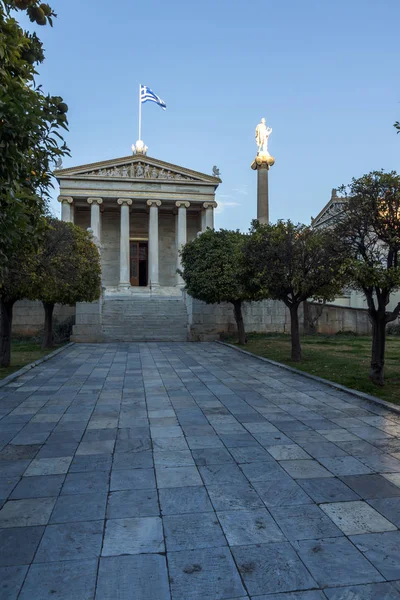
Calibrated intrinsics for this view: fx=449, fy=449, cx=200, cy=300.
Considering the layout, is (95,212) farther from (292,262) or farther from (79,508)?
(79,508)

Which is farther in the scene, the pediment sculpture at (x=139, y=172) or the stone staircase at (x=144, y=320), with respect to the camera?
the pediment sculpture at (x=139, y=172)

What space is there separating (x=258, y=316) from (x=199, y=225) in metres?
17.0

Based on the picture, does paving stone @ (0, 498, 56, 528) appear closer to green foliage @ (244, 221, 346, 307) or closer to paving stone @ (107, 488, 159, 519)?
paving stone @ (107, 488, 159, 519)

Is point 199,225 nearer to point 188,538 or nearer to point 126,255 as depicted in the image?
point 126,255

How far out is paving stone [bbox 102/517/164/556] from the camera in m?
3.29

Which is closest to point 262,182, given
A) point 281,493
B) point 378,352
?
point 378,352

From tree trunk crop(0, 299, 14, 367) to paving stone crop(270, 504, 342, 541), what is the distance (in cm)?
1197

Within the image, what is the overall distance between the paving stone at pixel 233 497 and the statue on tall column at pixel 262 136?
117 feet

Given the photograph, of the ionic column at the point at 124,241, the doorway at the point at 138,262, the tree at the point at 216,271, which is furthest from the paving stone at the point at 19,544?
the doorway at the point at 138,262

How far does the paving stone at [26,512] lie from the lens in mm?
3747

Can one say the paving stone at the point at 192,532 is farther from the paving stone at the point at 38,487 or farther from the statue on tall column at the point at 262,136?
the statue on tall column at the point at 262,136

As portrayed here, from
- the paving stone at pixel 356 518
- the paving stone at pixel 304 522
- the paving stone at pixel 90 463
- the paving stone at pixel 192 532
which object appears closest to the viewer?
the paving stone at pixel 192 532

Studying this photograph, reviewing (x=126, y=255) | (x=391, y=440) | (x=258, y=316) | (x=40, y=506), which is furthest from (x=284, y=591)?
(x=126, y=255)

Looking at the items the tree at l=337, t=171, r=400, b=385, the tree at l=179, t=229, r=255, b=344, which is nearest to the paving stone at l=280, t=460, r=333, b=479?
the tree at l=337, t=171, r=400, b=385
